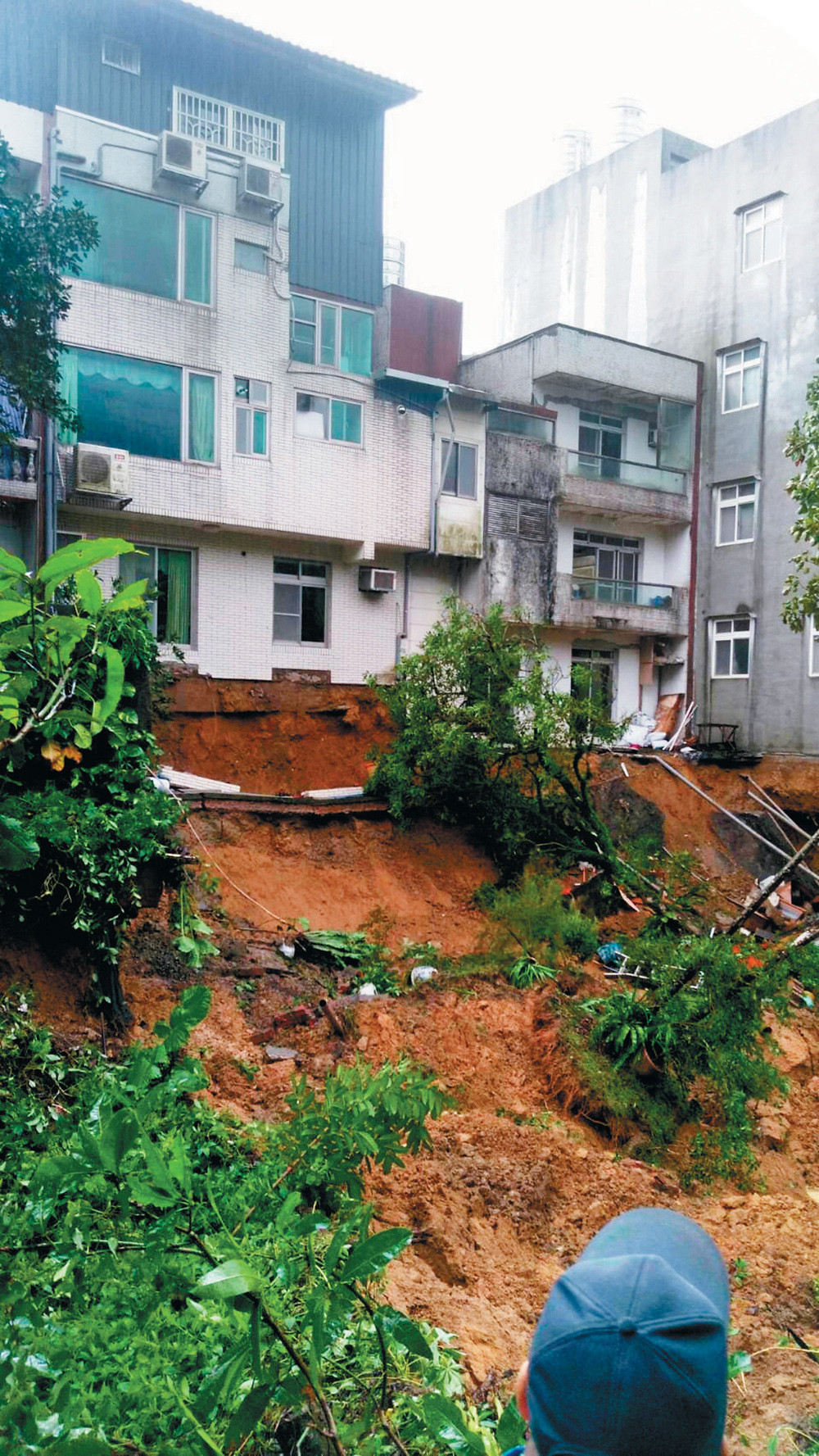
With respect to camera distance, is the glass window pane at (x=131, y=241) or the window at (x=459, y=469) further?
the window at (x=459, y=469)

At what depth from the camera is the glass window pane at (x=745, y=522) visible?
24750 mm

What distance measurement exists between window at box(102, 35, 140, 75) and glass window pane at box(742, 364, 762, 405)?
48.0 ft

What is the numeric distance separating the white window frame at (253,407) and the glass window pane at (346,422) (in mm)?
1378

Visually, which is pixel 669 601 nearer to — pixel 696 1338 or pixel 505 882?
pixel 505 882

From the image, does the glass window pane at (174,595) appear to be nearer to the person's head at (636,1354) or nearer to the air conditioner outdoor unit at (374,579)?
the air conditioner outdoor unit at (374,579)

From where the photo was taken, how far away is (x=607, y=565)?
25.3m

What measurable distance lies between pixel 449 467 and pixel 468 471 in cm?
54

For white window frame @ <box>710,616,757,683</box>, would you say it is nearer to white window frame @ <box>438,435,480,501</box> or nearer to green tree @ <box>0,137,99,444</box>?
white window frame @ <box>438,435,480,501</box>

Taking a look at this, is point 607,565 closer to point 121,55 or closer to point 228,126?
point 228,126

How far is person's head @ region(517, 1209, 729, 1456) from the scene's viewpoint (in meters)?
1.37

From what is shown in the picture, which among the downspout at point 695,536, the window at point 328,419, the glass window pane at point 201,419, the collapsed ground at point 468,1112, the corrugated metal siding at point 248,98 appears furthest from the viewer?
the downspout at point 695,536

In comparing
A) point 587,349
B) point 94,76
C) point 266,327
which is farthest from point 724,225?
point 94,76

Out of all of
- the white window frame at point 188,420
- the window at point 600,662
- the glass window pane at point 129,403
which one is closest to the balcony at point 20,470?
the glass window pane at point 129,403

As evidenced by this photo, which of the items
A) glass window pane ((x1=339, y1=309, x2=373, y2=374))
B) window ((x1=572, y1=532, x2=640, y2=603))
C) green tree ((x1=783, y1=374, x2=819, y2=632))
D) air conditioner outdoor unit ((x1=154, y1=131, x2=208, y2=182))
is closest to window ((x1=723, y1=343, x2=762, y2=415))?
window ((x1=572, y1=532, x2=640, y2=603))
